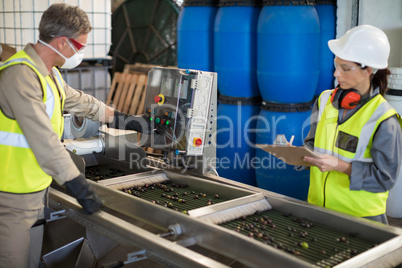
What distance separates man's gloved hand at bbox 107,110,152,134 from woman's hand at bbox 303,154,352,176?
114cm

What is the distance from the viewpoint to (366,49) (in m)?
2.18

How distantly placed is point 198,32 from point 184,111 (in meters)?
2.21

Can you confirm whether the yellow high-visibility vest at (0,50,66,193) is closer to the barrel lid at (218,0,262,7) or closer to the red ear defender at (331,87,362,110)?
the red ear defender at (331,87,362,110)

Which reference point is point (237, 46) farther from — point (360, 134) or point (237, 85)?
point (360, 134)

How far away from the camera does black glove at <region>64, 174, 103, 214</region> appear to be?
6.93 feet

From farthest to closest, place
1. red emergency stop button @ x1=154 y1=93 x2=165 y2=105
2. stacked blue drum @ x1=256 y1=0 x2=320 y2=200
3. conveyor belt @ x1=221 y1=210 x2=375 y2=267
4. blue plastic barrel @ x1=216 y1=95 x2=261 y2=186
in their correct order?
1. blue plastic barrel @ x1=216 y1=95 x2=261 y2=186
2. stacked blue drum @ x1=256 y1=0 x2=320 y2=200
3. red emergency stop button @ x1=154 y1=93 x2=165 y2=105
4. conveyor belt @ x1=221 y1=210 x2=375 y2=267

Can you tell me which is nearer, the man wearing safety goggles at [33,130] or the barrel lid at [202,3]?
the man wearing safety goggles at [33,130]

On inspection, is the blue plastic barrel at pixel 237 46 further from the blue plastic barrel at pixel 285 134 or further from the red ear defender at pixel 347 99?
the red ear defender at pixel 347 99

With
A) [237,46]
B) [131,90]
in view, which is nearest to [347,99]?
[237,46]

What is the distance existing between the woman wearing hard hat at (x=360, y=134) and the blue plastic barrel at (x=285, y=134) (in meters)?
1.91

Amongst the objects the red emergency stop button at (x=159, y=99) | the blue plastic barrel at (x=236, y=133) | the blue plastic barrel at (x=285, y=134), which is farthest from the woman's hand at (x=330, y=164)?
the blue plastic barrel at (x=236, y=133)

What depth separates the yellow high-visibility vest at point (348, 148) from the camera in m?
2.19

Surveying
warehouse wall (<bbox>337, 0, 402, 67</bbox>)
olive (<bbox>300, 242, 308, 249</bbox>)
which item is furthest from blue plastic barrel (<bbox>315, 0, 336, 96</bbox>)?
olive (<bbox>300, 242, 308, 249</bbox>)

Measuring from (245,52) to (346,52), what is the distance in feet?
7.58
